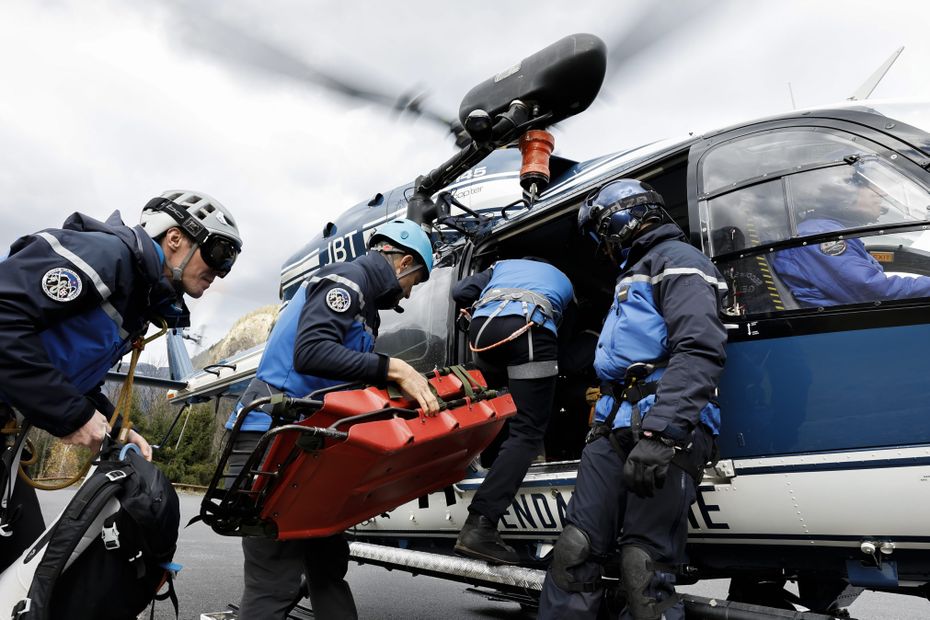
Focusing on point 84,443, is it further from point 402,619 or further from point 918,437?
point 402,619

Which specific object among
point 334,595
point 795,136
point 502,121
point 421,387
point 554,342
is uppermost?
point 502,121

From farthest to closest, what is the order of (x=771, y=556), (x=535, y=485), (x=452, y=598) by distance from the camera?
1. (x=452, y=598)
2. (x=535, y=485)
3. (x=771, y=556)

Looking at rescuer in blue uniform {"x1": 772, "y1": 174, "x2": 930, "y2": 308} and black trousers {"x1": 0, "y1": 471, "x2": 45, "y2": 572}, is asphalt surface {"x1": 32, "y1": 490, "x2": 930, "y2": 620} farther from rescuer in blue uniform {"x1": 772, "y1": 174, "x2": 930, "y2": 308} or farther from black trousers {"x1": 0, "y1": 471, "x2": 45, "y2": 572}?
rescuer in blue uniform {"x1": 772, "y1": 174, "x2": 930, "y2": 308}

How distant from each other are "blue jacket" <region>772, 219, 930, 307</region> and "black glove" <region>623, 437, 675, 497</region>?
2.73 ft

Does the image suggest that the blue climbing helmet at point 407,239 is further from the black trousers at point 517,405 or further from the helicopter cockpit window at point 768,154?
the helicopter cockpit window at point 768,154

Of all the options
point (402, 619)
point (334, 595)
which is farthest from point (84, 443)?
point (402, 619)

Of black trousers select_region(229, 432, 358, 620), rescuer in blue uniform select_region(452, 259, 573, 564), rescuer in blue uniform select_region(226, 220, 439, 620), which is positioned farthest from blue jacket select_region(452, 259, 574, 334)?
black trousers select_region(229, 432, 358, 620)

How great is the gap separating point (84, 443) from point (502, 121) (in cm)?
364

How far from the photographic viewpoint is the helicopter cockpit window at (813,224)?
8.03 feet

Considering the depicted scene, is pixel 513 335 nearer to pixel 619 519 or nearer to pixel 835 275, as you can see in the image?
pixel 619 519

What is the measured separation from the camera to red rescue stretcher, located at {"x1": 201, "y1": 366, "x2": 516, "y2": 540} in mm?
2609

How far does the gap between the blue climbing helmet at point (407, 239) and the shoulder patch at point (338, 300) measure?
0.48 metres

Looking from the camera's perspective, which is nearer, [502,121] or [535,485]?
[535,485]

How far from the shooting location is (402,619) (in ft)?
16.8
